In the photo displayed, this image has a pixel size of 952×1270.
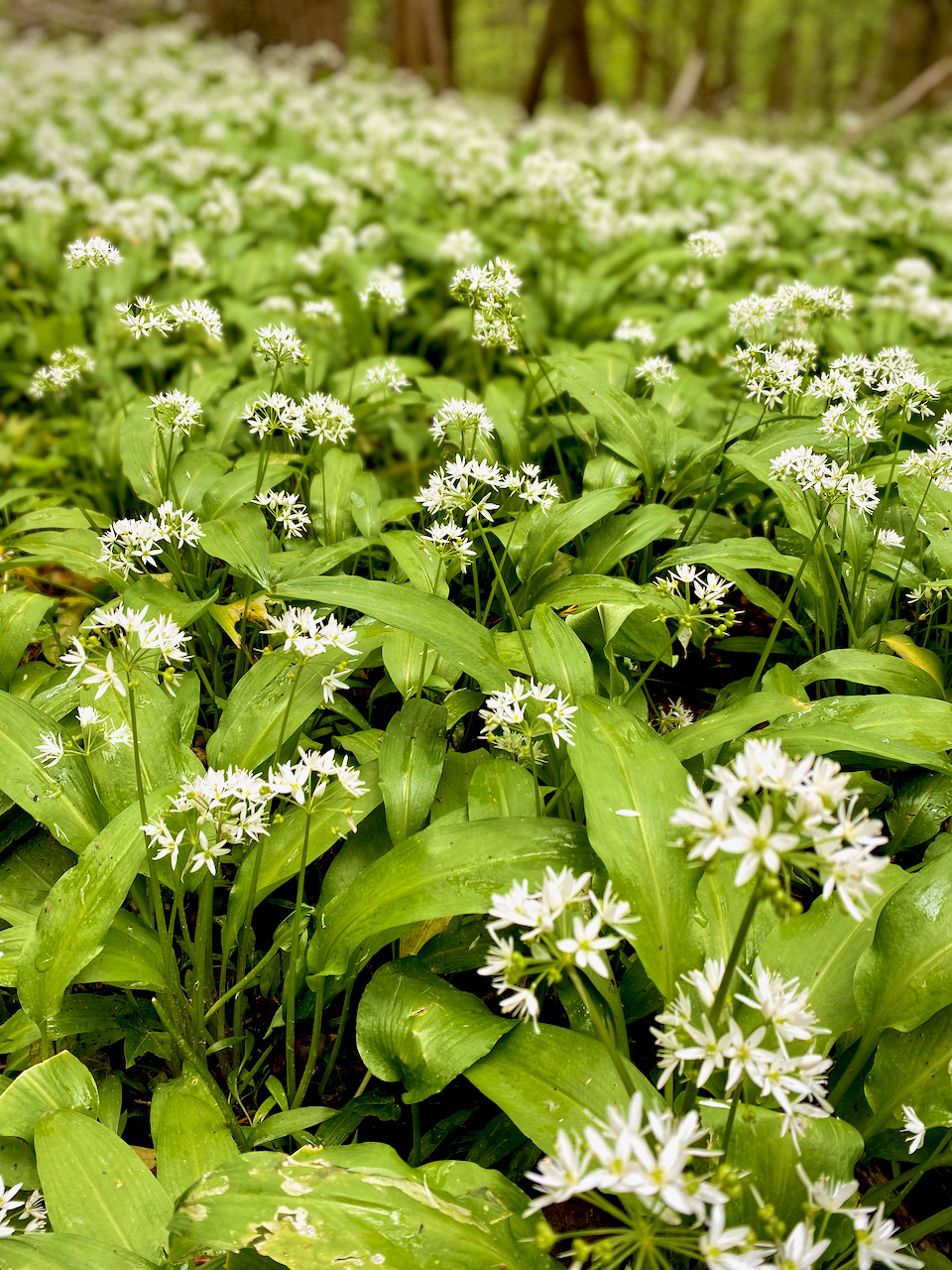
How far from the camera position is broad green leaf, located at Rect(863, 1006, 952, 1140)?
158cm

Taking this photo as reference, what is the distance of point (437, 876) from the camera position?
5.59 feet

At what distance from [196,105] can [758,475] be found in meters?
8.20

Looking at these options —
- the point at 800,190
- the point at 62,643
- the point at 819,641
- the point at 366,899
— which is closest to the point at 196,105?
the point at 800,190

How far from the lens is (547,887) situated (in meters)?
1.27

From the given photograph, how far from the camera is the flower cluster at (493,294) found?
246 cm

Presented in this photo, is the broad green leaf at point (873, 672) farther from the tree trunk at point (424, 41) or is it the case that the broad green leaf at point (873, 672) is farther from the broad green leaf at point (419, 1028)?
the tree trunk at point (424, 41)

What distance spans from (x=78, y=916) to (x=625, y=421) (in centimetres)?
205

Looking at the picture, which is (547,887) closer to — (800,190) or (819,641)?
(819,641)

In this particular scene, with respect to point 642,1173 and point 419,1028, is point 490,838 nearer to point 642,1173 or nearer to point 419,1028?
point 419,1028

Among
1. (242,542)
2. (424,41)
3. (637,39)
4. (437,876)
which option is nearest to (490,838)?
(437,876)

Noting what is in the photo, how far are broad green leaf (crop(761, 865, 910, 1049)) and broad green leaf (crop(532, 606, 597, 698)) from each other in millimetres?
582

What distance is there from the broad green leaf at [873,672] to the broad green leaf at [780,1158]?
3.43 ft

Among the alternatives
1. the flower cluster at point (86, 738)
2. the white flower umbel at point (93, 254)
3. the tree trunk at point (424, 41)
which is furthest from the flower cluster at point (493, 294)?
the tree trunk at point (424, 41)

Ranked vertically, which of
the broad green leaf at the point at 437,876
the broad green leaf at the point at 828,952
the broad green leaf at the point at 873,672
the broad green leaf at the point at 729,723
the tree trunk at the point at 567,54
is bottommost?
the broad green leaf at the point at 828,952
